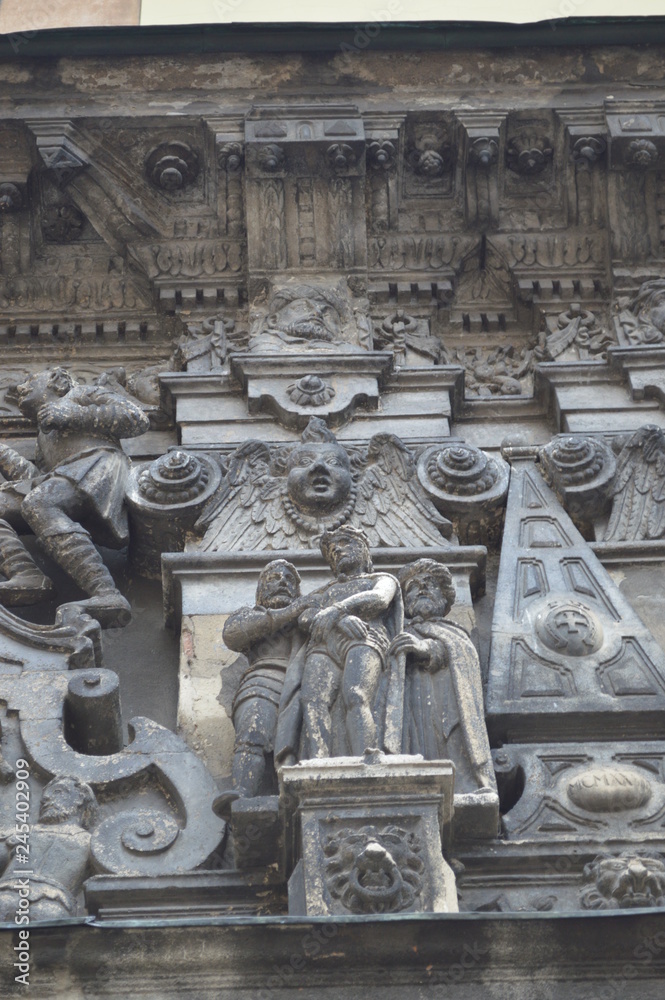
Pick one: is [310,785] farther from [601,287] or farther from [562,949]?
[601,287]

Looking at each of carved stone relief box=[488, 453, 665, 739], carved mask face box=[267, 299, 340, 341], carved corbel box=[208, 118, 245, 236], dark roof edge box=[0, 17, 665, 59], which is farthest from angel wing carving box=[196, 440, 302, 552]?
dark roof edge box=[0, 17, 665, 59]

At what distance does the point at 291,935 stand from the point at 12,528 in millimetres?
4037

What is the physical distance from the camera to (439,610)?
917cm

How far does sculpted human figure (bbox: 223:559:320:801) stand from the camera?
8.65 meters

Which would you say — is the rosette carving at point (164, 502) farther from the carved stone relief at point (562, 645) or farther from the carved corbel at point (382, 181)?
the carved corbel at point (382, 181)

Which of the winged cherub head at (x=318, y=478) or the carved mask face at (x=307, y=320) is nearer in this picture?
the winged cherub head at (x=318, y=478)

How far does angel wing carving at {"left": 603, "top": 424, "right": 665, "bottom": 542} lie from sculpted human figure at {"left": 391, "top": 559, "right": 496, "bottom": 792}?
1664 mm

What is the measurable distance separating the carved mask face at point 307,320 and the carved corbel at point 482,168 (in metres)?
1.30

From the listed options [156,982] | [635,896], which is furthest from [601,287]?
[156,982]

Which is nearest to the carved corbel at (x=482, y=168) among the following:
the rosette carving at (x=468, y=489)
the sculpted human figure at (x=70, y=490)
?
the rosette carving at (x=468, y=489)

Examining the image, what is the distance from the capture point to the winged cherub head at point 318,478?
1052 cm

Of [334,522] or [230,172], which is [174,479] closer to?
[334,522]

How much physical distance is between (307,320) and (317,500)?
2.06 meters

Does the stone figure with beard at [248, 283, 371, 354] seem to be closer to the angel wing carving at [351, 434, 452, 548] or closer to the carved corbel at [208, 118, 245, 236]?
the carved corbel at [208, 118, 245, 236]
